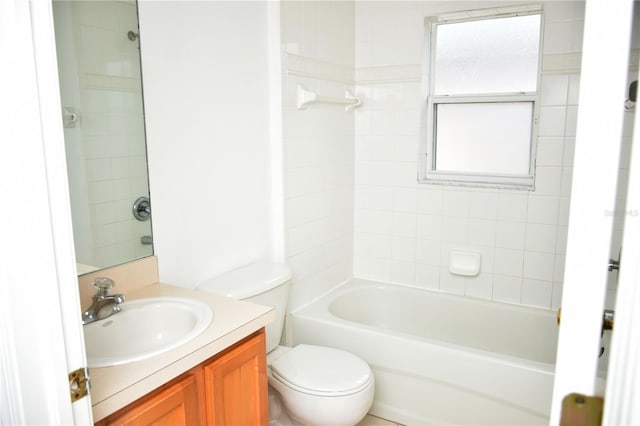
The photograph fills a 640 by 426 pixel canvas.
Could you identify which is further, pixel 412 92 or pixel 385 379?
pixel 412 92

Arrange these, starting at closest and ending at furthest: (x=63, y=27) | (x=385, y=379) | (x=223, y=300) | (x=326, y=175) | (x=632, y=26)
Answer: (x=632, y=26) < (x=63, y=27) < (x=223, y=300) < (x=385, y=379) < (x=326, y=175)

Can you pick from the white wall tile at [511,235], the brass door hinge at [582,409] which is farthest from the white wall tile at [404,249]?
the brass door hinge at [582,409]

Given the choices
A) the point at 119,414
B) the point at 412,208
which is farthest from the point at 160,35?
the point at 412,208

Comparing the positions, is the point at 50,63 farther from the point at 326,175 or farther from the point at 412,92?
the point at 412,92

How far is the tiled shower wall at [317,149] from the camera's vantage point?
2.49 metres

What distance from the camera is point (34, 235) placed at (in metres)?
0.75

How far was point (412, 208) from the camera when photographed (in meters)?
3.08

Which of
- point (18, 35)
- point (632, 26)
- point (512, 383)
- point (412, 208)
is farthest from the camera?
point (412, 208)

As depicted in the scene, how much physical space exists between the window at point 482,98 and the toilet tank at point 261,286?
127 cm

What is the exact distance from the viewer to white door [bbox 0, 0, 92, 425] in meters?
0.72

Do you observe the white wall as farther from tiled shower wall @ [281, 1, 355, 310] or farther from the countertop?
the countertop

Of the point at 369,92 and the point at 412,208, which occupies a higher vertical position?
the point at 369,92

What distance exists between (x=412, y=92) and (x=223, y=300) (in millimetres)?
1884

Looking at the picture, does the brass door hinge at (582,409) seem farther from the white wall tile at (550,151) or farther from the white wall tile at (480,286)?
the white wall tile at (480,286)
